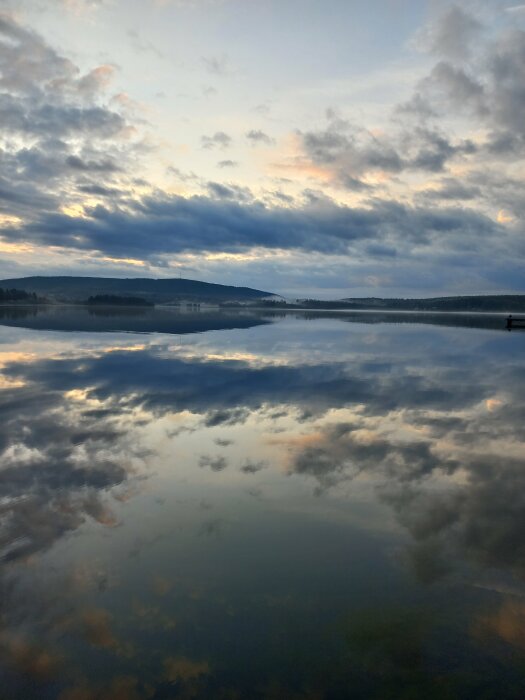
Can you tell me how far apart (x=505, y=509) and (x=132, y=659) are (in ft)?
23.8

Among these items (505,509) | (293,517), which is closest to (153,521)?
(293,517)

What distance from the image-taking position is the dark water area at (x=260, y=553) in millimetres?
5215

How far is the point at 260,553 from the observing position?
7531 mm

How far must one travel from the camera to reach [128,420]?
15508mm

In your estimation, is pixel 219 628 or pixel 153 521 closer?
pixel 219 628

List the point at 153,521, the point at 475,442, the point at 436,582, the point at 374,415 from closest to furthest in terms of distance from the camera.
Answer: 1. the point at 436,582
2. the point at 153,521
3. the point at 475,442
4. the point at 374,415

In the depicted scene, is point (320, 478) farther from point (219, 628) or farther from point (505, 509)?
point (219, 628)

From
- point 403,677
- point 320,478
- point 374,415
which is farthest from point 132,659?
point 374,415

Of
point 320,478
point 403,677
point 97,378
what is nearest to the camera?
point 403,677

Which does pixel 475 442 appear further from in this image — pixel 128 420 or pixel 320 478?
pixel 128 420

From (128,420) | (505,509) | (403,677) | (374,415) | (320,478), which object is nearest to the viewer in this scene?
(403,677)

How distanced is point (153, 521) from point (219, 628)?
3.05 meters

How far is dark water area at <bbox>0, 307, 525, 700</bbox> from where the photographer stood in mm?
5215

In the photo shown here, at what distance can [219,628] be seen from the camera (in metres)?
5.82
